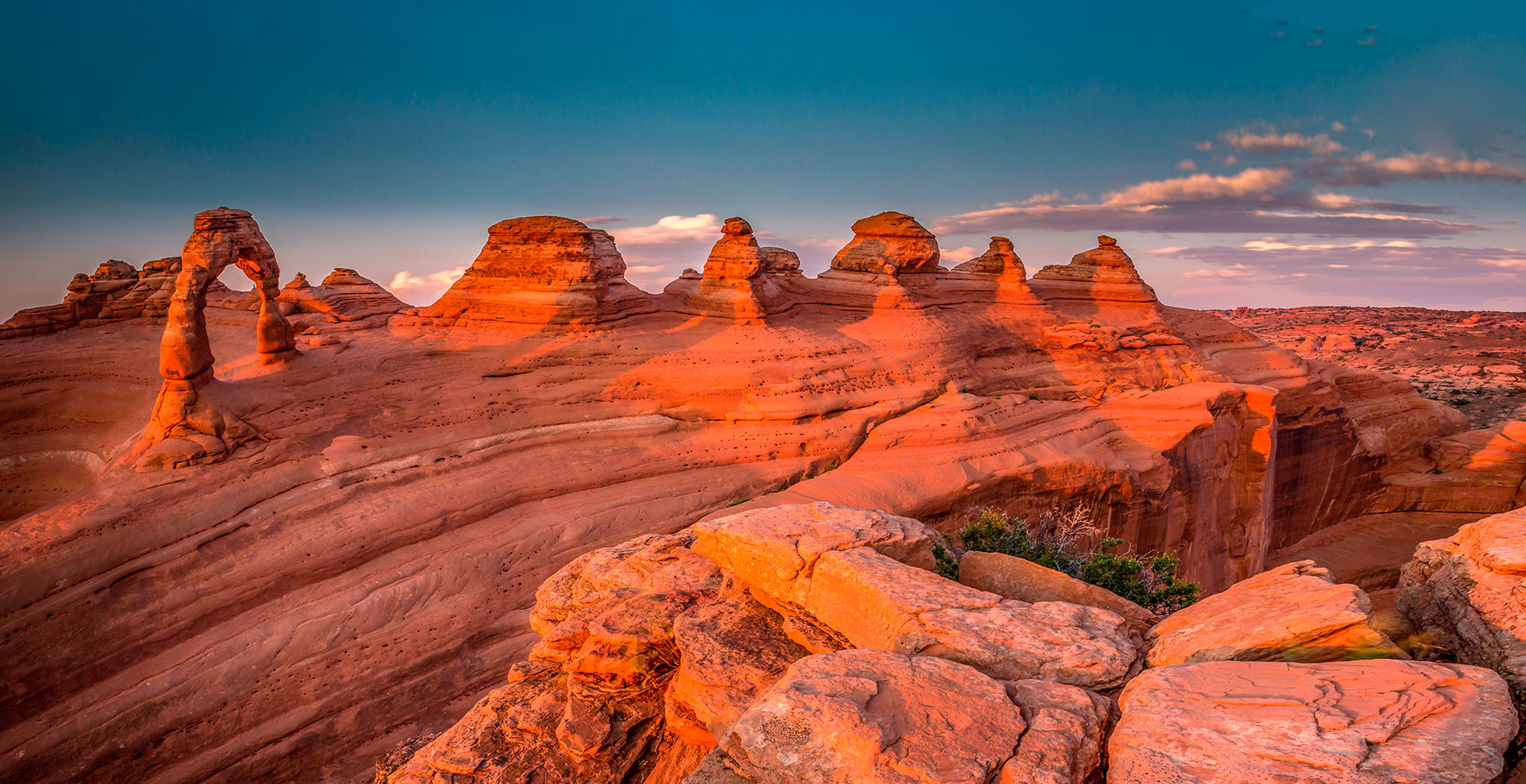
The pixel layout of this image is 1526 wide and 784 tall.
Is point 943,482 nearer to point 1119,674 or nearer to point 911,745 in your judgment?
point 1119,674

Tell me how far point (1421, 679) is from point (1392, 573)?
27.5 metres

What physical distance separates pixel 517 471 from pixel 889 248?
17.7 metres

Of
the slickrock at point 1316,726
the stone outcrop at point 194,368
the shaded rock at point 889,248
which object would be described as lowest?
the slickrock at point 1316,726

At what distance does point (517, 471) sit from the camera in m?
16.4

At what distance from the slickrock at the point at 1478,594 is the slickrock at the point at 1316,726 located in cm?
152

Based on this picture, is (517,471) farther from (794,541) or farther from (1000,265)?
(1000,265)

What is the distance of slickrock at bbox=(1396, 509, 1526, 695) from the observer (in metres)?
6.45

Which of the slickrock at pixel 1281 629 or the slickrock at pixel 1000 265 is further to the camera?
the slickrock at pixel 1000 265

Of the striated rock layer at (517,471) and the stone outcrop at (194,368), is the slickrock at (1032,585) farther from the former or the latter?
the stone outcrop at (194,368)

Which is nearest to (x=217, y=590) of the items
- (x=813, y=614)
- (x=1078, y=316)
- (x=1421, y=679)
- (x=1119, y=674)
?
(x=813, y=614)

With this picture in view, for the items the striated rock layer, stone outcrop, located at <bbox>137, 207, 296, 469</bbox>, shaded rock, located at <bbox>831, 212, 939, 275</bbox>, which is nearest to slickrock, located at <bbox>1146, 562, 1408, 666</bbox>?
the striated rock layer

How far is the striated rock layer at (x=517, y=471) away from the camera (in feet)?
36.7

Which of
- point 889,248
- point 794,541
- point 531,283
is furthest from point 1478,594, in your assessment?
point 889,248

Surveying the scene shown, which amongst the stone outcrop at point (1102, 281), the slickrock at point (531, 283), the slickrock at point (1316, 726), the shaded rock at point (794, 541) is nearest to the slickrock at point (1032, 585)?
the shaded rock at point (794, 541)
